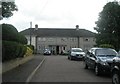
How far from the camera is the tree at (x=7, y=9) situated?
25.0 m

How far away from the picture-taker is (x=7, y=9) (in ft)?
84.6

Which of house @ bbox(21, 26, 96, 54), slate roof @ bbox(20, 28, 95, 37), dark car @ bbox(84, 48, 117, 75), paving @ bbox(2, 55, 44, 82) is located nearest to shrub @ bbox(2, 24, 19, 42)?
paving @ bbox(2, 55, 44, 82)

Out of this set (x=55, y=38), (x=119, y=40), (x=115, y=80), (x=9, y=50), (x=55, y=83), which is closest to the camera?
(x=115, y=80)

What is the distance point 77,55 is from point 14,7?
1408 centimetres

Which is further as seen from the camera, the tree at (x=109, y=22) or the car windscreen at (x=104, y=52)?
the tree at (x=109, y=22)

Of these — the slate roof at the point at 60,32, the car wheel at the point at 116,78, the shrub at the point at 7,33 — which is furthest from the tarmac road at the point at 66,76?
the slate roof at the point at 60,32

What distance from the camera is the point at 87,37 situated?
93250 millimetres

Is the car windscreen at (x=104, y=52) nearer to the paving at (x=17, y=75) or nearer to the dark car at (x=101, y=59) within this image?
the dark car at (x=101, y=59)

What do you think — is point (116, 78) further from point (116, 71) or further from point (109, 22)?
point (109, 22)

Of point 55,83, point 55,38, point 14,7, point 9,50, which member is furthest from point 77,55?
point 55,38

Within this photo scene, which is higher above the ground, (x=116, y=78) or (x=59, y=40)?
(x=59, y=40)

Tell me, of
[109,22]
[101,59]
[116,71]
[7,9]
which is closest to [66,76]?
[101,59]

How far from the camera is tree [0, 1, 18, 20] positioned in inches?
983

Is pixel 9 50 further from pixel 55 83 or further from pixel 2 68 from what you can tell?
pixel 55 83
